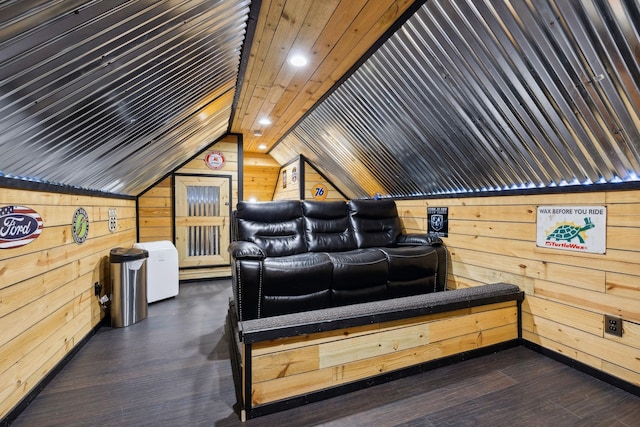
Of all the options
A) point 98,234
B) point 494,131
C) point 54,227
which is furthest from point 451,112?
point 98,234

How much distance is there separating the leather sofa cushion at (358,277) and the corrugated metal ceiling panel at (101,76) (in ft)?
5.89

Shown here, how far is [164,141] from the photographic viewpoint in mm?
3064

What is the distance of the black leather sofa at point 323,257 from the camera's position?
238 cm

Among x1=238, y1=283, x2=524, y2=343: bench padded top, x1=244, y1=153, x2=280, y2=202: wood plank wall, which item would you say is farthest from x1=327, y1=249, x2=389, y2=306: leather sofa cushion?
x1=244, y1=153, x2=280, y2=202: wood plank wall

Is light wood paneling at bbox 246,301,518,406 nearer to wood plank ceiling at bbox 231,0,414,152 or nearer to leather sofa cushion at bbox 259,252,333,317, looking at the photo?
leather sofa cushion at bbox 259,252,333,317

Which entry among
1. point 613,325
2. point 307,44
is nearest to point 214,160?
point 307,44

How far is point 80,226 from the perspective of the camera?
2494mm

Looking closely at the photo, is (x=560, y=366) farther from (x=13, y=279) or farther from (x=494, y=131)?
(x=13, y=279)

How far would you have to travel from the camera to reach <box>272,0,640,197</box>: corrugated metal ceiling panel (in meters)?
1.47

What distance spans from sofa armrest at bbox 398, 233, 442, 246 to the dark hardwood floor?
3.63 ft

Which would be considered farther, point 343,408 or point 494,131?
point 494,131

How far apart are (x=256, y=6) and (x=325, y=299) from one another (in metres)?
2.15

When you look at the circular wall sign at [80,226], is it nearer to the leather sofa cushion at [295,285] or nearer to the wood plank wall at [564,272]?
the leather sofa cushion at [295,285]

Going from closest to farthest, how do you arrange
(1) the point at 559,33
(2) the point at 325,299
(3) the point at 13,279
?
1. (1) the point at 559,33
2. (3) the point at 13,279
3. (2) the point at 325,299
